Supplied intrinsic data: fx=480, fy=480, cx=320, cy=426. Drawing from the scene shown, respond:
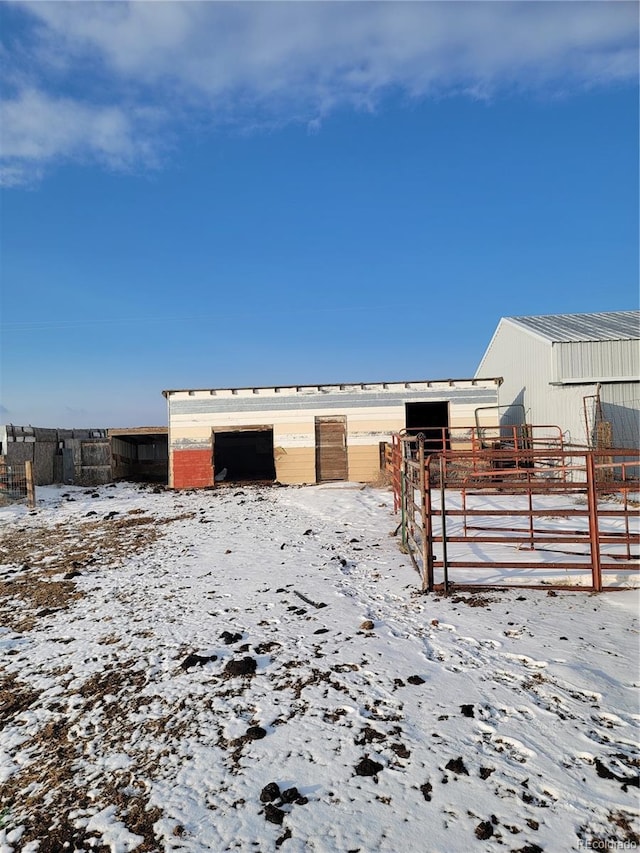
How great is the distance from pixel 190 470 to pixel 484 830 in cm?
1967

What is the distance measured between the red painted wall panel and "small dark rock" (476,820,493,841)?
63.3 feet

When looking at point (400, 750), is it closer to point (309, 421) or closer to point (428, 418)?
point (309, 421)

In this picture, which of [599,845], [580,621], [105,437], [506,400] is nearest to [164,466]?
[105,437]

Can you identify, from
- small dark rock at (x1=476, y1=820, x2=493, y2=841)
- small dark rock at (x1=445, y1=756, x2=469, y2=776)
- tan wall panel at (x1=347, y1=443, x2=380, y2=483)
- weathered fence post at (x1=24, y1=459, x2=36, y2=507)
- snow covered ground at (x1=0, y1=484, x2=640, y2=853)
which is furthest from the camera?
tan wall panel at (x1=347, y1=443, x2=380, y2=483)

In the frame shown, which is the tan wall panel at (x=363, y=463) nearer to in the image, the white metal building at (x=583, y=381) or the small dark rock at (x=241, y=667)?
the white metal building at (x=583, y=381)

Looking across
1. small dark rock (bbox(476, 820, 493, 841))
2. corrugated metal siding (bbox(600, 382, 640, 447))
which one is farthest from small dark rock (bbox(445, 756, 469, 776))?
corrugated metal siding (bbox(600, 382, 640, 447))

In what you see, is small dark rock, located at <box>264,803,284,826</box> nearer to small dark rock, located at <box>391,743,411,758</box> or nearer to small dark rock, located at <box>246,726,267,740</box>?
small dark rock, located at <box>246,726,267,740</box>

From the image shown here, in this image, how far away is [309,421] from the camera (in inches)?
831

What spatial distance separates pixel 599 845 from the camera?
2.38 metres

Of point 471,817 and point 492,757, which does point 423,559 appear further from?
point 471,817

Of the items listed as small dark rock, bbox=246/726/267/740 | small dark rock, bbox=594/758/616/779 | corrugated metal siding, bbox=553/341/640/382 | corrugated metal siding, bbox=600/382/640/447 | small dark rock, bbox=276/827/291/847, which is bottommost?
small dark rock, bbox=276/827/291/847

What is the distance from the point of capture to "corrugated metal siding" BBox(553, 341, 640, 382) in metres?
18.5

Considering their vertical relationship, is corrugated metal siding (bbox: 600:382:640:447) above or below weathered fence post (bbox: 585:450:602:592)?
above

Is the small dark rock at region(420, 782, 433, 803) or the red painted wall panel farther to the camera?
the red painted wall panel
